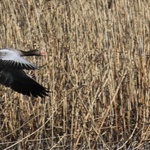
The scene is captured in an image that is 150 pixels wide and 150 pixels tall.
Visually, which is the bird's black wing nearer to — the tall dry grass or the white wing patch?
→ the white wing patch

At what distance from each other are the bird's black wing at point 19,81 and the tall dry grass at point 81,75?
1.46 feet

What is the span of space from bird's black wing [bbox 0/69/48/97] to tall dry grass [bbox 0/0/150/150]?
444mm

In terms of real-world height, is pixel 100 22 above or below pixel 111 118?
above

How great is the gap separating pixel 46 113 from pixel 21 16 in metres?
0.82

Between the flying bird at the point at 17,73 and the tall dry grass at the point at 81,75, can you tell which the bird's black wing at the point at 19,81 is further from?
the tall dry grass at the point at 81,75

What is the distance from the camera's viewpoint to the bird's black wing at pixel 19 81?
182 inches

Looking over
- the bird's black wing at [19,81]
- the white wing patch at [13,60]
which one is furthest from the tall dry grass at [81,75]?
the white wing patch at [13,60]

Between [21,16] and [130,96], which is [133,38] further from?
[21,16]

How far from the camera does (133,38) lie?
17.8ft

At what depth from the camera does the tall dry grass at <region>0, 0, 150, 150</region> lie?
17.1 feet

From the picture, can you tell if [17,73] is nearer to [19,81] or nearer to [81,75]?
[19,81]

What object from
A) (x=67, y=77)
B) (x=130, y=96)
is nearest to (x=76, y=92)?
(x=67, y=77)

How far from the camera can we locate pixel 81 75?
5.27 meters

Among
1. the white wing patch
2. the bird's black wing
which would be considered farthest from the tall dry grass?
the white wing patch
